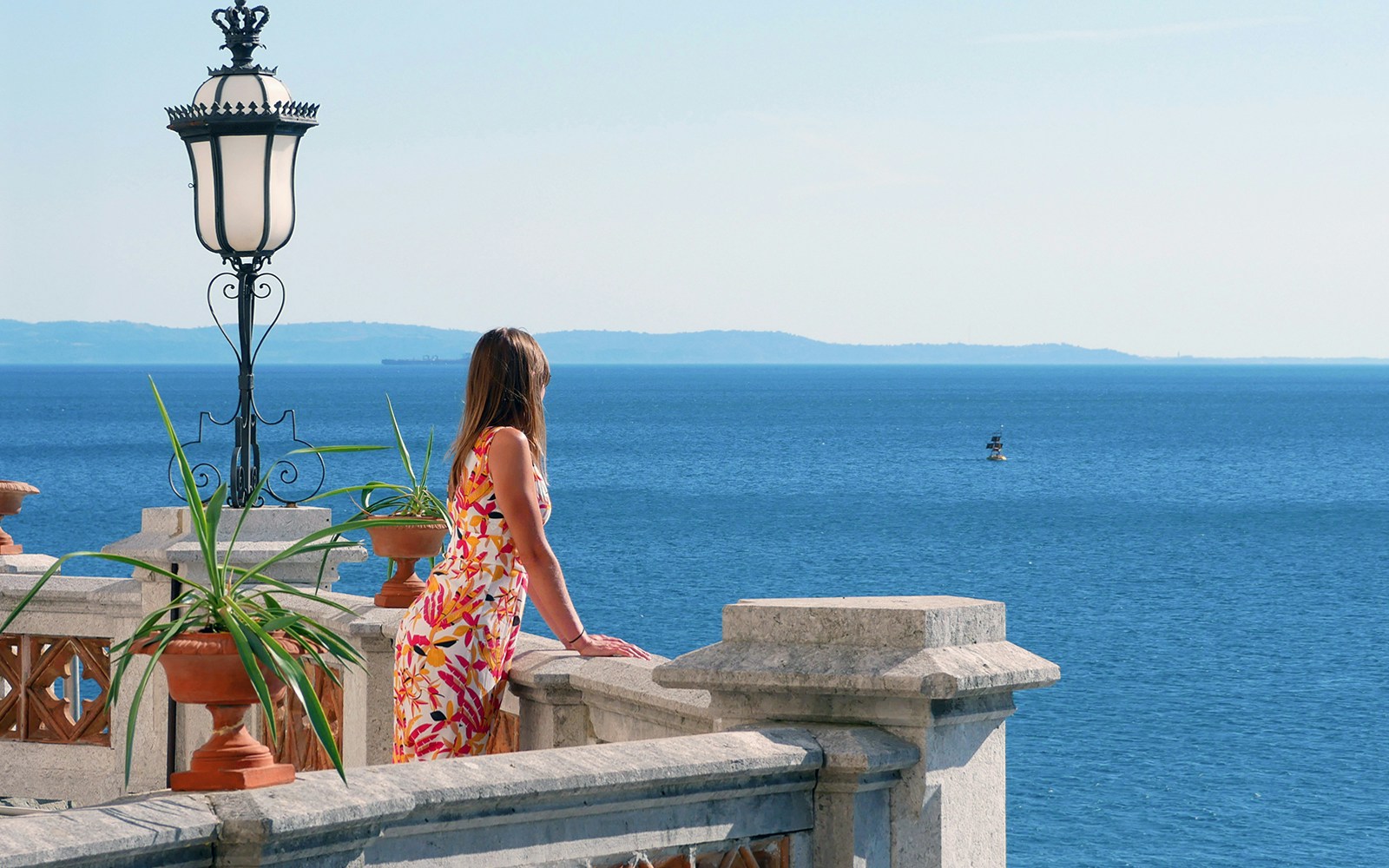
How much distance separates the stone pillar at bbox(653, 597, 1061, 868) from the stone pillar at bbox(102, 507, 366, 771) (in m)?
3.11

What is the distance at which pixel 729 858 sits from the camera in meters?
3.42

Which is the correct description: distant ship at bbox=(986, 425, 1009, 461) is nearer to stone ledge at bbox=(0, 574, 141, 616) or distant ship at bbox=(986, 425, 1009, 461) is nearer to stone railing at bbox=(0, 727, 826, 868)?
stone ledge at bbox=(0, 574, 141, 616)

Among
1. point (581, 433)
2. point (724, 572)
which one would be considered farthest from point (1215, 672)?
point (581, 433)

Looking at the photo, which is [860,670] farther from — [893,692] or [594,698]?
[594,698]

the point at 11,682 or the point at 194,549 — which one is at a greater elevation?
the point at 194,549

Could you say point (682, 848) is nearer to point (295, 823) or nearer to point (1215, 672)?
point (295, 823)

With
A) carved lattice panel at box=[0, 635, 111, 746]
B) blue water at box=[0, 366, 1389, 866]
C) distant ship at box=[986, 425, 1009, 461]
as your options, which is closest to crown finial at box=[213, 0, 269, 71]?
carved lattice panel at box=[0, 635, 111, 746]

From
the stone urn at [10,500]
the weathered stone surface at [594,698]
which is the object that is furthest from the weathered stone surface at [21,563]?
the weathered stone surface at [594,698]

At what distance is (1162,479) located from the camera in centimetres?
10200

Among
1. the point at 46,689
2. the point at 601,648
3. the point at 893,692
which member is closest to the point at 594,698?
the point at 601,648

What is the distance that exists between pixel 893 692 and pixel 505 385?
1372 mm

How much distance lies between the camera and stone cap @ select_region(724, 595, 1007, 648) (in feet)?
11.5

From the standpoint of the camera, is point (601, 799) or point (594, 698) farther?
point (594, 698)

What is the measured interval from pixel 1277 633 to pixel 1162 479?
174 ft
